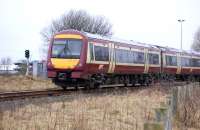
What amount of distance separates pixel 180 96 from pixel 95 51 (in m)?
11.2

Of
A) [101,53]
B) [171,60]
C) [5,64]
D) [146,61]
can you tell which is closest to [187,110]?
[101,53]

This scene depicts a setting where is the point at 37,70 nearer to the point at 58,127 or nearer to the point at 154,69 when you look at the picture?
the point at 154,69

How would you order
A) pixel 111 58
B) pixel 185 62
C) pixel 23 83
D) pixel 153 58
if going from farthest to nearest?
pixel 185 62, pixel 153 58, pixel 23 83, pixel 111 58

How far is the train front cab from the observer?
2436 centimetres

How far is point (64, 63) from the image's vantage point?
975 inches

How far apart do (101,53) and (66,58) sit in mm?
2233

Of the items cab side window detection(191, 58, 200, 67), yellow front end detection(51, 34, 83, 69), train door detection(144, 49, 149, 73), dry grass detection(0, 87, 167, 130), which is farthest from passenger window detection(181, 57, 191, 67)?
dry grass detection(0, 87, 167, 130)

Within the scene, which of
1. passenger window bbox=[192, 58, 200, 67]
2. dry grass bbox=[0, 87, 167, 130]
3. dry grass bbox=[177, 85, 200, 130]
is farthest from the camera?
passenger window bbox=[192, 58, 200, 67]

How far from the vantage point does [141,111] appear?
14328 millimetres

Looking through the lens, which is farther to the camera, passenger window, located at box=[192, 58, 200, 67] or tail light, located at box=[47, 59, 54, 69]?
passenger window, located at box=[192, 58, 200, 67]

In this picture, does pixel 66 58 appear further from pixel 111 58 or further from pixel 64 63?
pixel 111 58

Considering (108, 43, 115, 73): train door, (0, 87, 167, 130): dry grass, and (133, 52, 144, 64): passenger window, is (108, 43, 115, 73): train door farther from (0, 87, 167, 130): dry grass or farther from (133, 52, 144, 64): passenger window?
(0, 87, 167, 130): dry grass

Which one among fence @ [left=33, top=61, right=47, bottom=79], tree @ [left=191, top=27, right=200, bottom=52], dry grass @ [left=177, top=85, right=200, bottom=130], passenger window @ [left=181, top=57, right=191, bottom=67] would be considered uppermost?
tree @ [left=191, top=27, right=200, bottom=52]

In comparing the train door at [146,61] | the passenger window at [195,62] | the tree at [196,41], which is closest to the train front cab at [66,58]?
the train door at [146,61]
